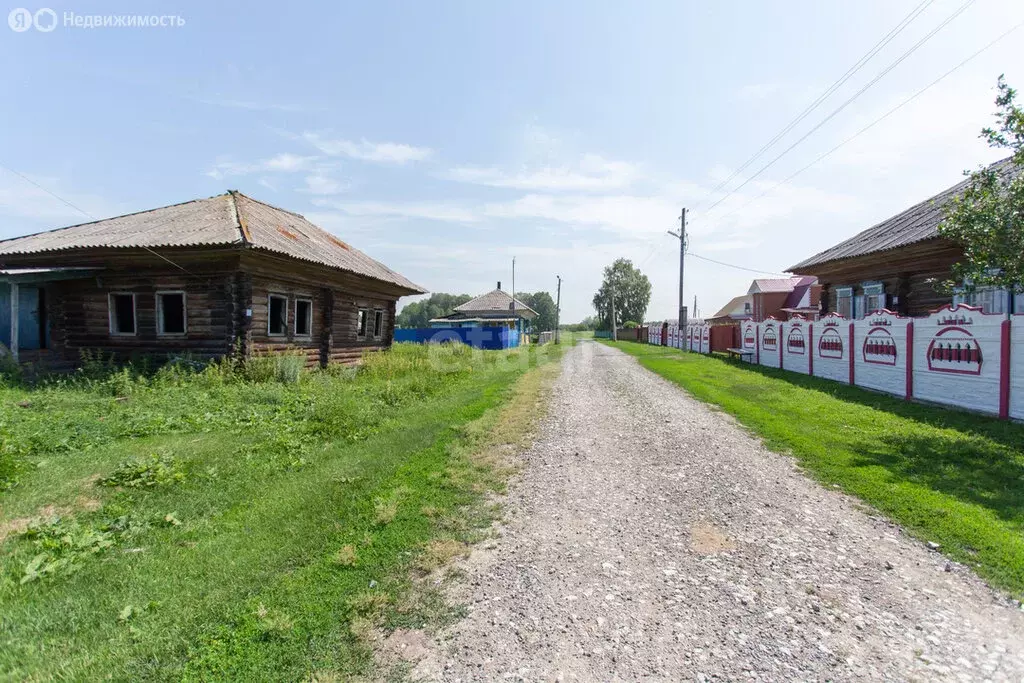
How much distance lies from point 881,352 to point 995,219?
16.8 feet

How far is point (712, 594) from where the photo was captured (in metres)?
3.19

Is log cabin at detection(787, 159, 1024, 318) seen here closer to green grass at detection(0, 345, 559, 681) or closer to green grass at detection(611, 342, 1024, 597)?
green grass at detection(611, 342, 1024, 597)

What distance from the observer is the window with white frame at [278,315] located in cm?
1405

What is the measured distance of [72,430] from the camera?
700 cm

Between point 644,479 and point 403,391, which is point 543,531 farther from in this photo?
point 403,391

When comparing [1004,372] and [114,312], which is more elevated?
[114,312]

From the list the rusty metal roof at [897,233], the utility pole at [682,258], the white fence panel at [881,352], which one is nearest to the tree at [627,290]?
the utility pole at [682,258]

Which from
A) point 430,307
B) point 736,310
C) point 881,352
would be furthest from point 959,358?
point 430,307

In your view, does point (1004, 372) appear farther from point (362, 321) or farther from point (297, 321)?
point (362, 321)

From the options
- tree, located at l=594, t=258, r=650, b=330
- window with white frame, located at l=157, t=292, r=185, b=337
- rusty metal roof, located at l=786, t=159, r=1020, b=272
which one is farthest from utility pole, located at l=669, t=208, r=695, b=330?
tree, located at l=594, t=258, r=650, b=330

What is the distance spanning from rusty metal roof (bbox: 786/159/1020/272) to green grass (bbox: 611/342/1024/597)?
19.4ft

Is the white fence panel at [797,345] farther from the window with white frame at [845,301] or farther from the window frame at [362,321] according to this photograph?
the window frame at [362,321]

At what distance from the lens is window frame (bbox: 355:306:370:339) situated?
60.5ft

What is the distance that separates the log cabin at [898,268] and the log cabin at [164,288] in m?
16.8
